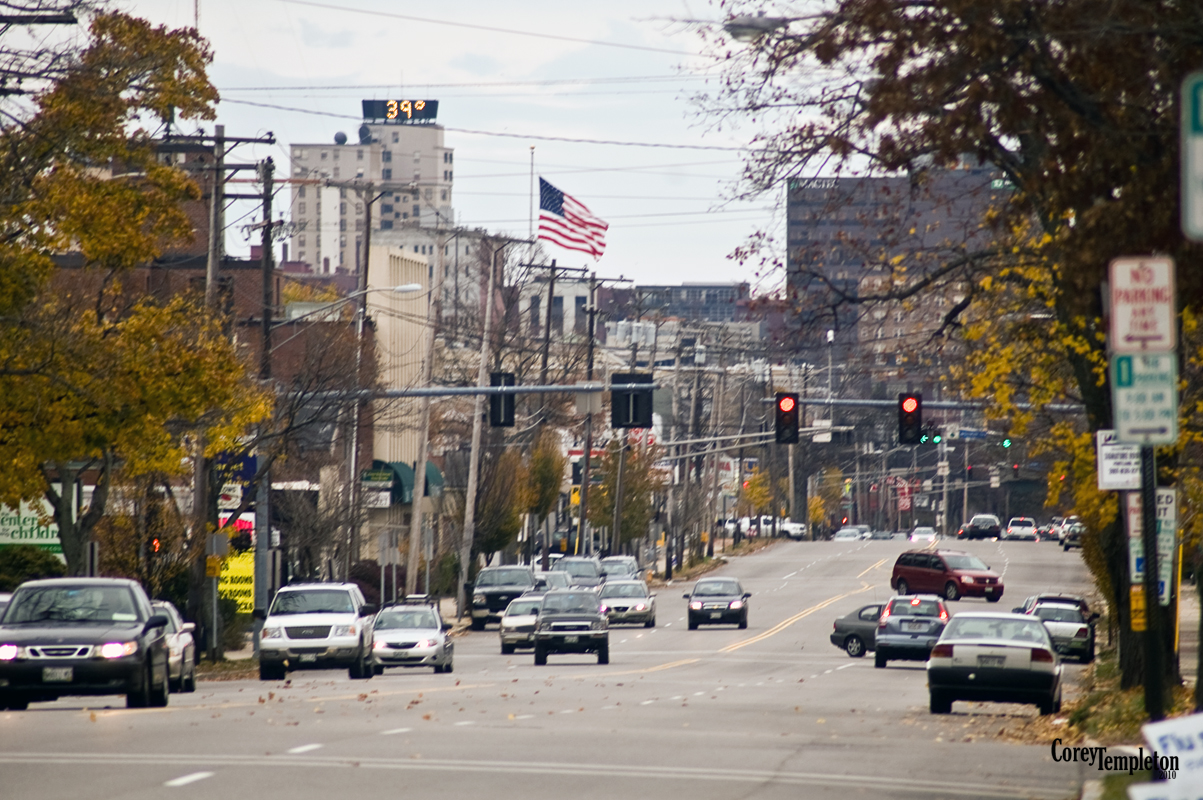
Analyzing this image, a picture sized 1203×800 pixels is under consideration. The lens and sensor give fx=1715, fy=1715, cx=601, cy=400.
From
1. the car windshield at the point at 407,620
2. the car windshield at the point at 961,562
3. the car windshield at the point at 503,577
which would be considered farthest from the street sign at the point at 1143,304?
the car windshield at the point at 961,562

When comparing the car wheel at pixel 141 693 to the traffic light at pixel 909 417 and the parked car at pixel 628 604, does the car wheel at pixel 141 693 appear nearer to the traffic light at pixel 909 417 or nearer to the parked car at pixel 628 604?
the traffic light at pixel 909 417

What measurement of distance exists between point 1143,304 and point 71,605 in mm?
14912

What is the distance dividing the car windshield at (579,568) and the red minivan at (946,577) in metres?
11.4

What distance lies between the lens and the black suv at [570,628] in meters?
37.1

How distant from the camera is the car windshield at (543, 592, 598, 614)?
124ft

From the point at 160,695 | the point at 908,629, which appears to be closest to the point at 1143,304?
the point at 160,695

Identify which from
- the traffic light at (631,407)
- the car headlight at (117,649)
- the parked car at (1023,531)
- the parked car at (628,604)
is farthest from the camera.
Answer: the parked car at (1023,531)

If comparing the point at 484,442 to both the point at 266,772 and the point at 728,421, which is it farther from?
the point at 266,772

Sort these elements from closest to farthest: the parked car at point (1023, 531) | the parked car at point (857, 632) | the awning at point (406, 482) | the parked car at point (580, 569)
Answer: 1. the parked car at point (857, 632)
2. the parked car at point (580, 569)
3. the awning at point (406, 482)
4. the parked car at point (1023, 531)

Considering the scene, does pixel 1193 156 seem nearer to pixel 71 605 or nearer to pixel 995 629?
pixel 71 605

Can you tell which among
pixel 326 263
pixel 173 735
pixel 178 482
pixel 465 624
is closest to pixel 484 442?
pixel 465 624

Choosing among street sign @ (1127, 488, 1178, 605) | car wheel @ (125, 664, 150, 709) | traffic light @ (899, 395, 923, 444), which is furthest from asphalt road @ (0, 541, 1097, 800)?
traffic light @ (899, 395, 923, 444)

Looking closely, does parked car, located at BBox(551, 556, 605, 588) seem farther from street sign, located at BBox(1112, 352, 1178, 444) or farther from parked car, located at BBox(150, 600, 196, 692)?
street sign, located at BBox(1112, 352, 1178, 444)

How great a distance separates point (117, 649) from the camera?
20.1m
